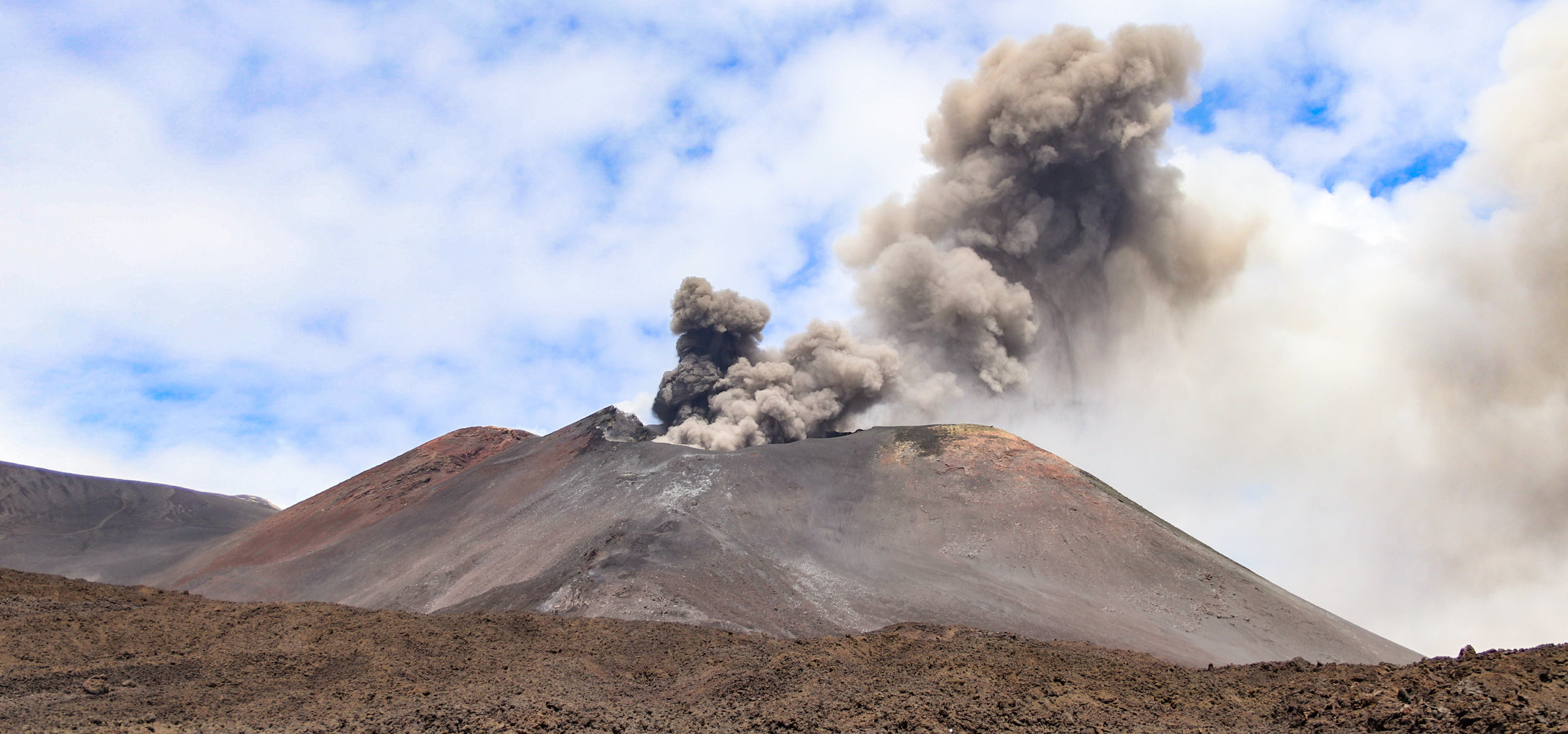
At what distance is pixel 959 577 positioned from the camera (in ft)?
91.8

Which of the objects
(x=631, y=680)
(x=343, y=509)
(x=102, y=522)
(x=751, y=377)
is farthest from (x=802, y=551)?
(x=102, y=522)

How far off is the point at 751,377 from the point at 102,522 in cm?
3828

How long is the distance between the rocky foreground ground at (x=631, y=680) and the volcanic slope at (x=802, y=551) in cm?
444

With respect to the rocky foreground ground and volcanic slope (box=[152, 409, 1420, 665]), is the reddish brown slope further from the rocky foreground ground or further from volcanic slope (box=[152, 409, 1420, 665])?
the rocky foreground ground

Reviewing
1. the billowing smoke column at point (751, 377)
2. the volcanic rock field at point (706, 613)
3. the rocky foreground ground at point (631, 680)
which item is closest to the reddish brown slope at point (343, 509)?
the volcanic rock field at point (706, 613)

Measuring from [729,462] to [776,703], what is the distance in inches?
836

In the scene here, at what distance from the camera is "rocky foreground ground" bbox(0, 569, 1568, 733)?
12.6 metres

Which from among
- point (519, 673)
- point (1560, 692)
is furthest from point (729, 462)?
point (1560, 692)

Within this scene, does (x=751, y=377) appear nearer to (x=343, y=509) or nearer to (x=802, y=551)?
(x=802, y=551)

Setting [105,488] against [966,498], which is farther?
[105,488]

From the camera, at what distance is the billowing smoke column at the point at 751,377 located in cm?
4597

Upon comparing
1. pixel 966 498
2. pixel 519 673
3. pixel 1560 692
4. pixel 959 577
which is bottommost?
pixel 519 673

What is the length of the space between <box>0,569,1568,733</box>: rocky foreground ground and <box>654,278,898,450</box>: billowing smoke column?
25228 mm

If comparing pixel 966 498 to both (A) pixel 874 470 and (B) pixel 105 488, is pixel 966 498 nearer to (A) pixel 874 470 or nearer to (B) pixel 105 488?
(A) pixel 874 470
